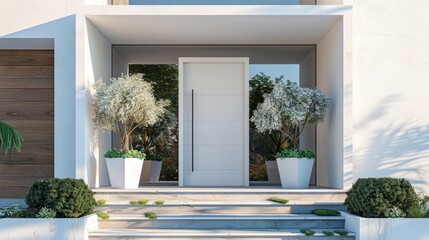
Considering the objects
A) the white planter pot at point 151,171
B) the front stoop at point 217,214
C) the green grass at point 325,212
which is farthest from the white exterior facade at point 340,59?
the white planter pot at point 151,171

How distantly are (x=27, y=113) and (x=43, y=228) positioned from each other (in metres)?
3.38

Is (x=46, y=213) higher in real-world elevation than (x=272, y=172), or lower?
lower

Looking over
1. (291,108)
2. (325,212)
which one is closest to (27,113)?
(291,108)

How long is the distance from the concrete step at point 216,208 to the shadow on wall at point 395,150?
1.42 m

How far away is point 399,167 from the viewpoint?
9.03 m

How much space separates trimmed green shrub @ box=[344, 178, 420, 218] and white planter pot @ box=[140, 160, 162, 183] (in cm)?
476

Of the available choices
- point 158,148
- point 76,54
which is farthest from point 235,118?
point 76,54

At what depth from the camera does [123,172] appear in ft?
28.9

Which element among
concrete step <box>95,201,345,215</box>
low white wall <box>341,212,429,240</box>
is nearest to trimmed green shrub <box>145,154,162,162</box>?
concrete step <box>95,201,345,215</box>

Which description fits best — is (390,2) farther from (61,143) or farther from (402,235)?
(61,143)

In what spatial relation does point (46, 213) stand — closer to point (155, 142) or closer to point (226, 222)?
point (226, 222)

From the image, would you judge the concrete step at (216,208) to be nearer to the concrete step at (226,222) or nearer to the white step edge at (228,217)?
the white step edge at (228,217)

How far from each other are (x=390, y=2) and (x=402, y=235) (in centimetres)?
402

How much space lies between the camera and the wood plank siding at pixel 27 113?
9.82 m
